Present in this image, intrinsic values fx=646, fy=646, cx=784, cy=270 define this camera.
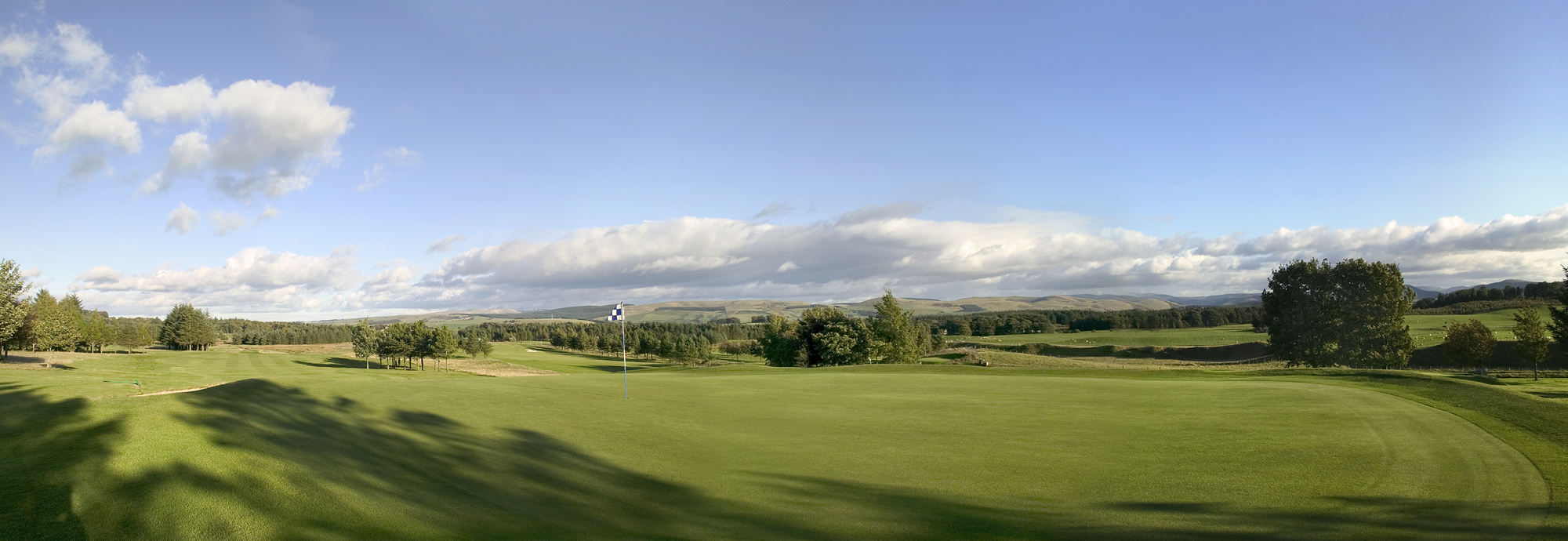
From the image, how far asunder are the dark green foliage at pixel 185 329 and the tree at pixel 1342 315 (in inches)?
5383

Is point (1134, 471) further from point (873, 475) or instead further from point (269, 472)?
point (269, 472)

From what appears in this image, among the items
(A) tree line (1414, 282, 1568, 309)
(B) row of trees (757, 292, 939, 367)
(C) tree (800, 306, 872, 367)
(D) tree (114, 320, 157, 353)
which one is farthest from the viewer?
(A) tree line (1414, 282, 1568, 309)

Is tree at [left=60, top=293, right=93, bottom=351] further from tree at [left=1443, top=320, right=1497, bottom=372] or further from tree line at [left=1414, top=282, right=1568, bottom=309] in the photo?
tree line at [left=1414, top=282, right=1568, bottom=309]

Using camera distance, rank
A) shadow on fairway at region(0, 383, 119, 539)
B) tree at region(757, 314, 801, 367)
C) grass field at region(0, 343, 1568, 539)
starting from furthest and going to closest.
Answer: tree at region(757, 314, 801, 367)
grass field at region(0, 343, 1568, 539)
shadow on fairway at region(0, 383, 119, 539)

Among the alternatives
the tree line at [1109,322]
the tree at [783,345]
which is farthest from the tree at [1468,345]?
the tree line at [1109,322]

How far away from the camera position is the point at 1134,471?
10.9 m

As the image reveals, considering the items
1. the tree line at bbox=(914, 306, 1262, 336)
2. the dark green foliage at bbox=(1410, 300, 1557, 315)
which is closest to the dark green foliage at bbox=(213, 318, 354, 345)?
the tree line at bbox=(914, 306, 1262, 336)

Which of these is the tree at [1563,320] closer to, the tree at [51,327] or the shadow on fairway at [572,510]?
the shadow on fairway at [572,510]

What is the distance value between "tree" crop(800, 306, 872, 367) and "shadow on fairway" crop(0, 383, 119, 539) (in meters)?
54.2

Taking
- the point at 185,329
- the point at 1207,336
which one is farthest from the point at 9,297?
the point at 1207,336

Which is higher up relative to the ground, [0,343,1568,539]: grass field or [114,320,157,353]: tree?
Result: [114,320,157,353]: tree

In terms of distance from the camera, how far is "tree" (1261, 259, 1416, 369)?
5000cm

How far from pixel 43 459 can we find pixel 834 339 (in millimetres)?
56343

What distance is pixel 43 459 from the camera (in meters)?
8.69
